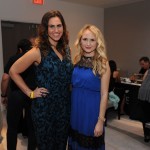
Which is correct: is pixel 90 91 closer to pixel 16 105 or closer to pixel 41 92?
pixel 41 92

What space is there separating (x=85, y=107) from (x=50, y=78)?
0.35m

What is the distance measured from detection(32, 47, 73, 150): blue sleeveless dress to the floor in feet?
4.47

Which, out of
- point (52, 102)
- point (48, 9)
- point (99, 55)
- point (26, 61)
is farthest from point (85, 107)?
point (48, 9)

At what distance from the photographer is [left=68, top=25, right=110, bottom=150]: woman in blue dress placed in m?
1.66

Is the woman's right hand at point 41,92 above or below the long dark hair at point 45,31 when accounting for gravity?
below

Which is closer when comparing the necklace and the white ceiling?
the necklace

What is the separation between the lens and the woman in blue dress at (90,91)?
166cm

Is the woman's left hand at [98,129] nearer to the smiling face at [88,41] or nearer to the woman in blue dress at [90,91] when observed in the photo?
the woman in blue dress at [90,91]

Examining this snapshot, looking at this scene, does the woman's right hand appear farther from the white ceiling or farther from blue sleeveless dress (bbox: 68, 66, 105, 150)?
the white ceiling

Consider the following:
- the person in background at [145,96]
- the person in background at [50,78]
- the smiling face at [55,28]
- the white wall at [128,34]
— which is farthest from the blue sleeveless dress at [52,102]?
the white wall at [128,34]

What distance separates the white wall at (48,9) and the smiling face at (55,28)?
3.19 m

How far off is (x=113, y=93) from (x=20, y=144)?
1766mm

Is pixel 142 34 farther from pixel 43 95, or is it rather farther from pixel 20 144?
pixel 43 95

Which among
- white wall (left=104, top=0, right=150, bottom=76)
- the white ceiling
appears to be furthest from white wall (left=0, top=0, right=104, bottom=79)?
white wall (left=104, top=0, right=150, bottom=76)
